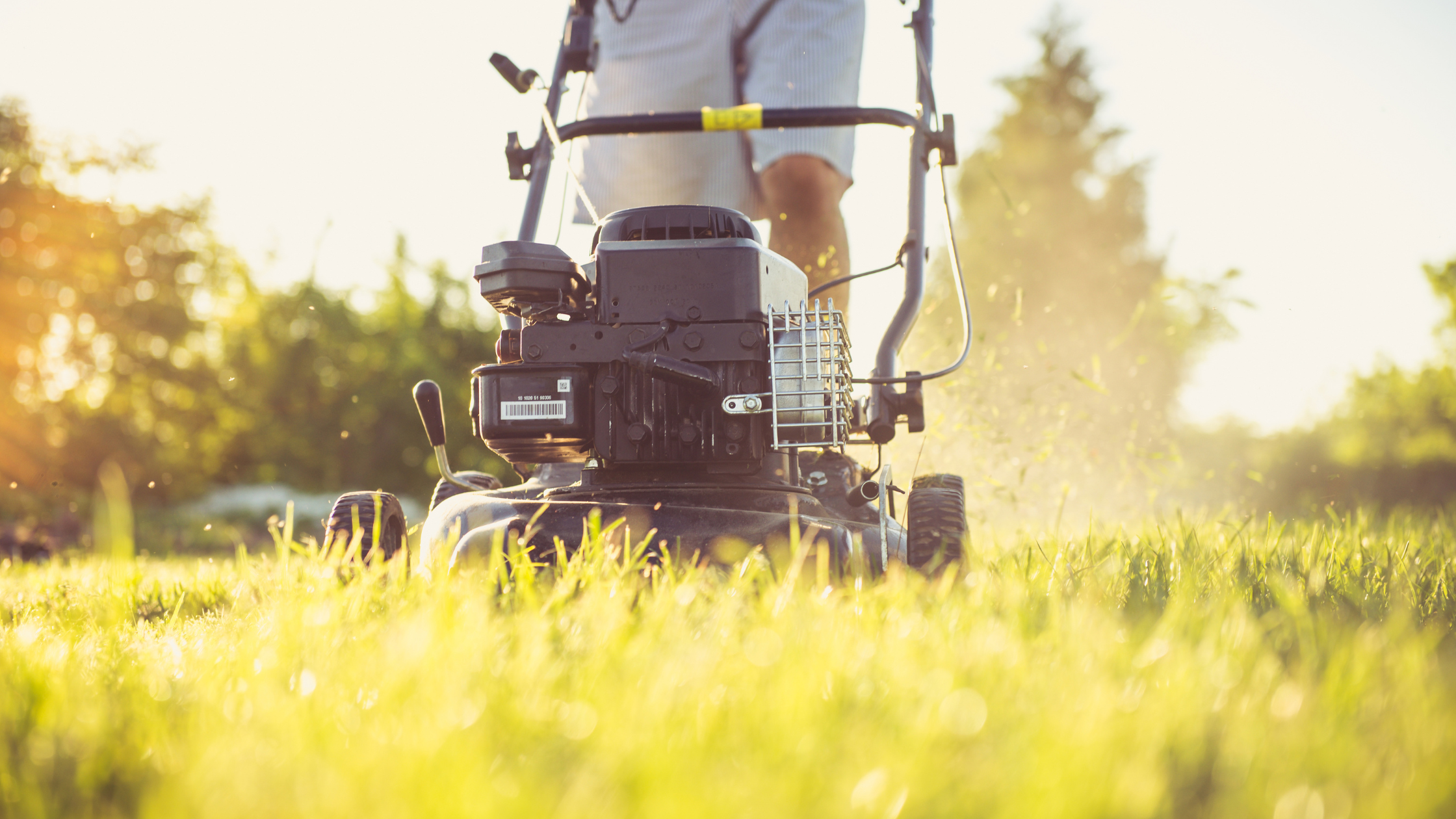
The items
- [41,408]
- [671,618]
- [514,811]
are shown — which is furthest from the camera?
[41,408]

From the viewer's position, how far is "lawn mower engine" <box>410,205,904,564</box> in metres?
1.81

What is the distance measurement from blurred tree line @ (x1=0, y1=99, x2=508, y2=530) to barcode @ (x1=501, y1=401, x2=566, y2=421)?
20.6 ft

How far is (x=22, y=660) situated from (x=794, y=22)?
2367 millimetres

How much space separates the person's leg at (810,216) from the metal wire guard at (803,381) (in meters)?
0.91

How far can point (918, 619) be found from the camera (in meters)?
1.25

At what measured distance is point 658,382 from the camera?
1852 mm

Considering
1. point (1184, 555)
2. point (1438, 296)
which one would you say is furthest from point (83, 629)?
point (1438, 296)

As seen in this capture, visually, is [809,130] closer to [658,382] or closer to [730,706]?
[658,382]

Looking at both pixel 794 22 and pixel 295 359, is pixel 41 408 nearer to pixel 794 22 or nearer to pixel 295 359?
pixel 295 359

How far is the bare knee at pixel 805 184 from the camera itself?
275 centimetres

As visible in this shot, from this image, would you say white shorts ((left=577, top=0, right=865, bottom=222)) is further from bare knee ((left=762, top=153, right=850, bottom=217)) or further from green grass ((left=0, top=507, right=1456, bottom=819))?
green grass ((left=0, top=507, right=1456, bottom=819))

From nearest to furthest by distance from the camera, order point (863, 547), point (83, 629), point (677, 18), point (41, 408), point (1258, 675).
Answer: point (1258, 675)
point (83, 629)
point (863, 547)
point (677, 18)
point (41, 408)

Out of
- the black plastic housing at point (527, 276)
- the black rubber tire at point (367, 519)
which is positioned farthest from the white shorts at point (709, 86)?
the black rubber tire at point (367, 519)

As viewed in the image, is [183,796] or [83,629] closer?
[183,796]
